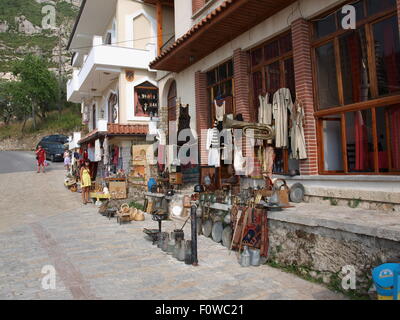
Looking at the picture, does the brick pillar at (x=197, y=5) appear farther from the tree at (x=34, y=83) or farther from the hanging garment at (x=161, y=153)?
the tree at (x=34, y=83)

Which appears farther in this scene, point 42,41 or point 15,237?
point 42,41

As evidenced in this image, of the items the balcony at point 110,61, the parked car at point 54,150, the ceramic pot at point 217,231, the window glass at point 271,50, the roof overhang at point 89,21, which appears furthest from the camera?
the parked car at point 54,150

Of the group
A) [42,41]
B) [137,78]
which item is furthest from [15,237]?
[42,41]

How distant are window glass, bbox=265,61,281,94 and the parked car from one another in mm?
25836

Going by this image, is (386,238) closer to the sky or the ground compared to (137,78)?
closer to the ground

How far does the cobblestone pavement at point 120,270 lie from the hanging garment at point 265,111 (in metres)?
3.09

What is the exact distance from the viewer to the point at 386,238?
375cm

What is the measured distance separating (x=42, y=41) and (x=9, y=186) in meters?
74.6

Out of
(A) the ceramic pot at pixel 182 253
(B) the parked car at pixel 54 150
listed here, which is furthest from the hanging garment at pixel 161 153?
(B) the parked car at pixel 54 150

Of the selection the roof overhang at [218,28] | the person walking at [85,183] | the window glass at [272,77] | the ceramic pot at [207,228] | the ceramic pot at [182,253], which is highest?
the roof overhang at [218,28]

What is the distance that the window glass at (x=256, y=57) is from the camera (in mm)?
8225

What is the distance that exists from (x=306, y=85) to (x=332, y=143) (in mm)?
1307
